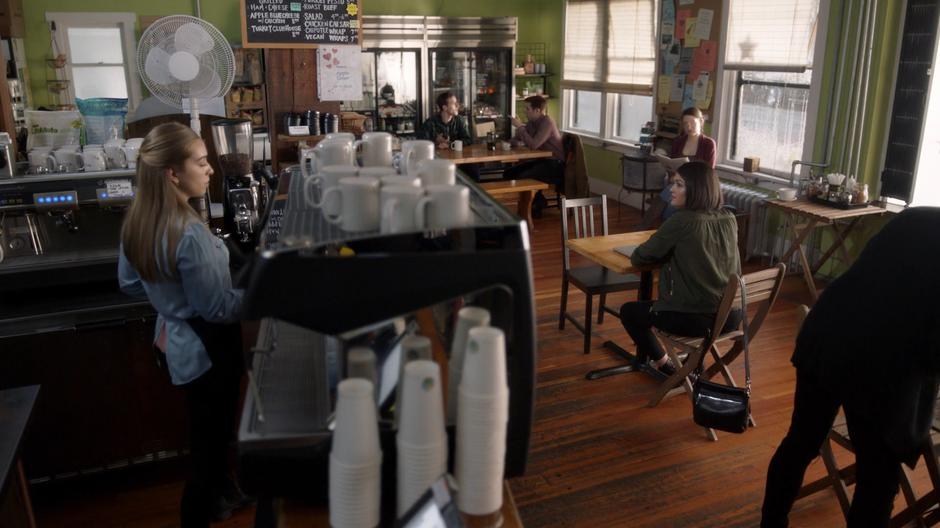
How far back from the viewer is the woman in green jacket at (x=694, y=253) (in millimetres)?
3174

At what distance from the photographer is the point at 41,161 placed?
8.63 feet

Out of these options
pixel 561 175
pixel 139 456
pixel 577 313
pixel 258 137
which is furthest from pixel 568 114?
pixel 139 456

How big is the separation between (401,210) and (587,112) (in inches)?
322

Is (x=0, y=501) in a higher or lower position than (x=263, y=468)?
lower

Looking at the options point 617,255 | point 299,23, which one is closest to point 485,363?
point 617,255

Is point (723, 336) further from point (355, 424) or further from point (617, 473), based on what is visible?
point (355, 424)

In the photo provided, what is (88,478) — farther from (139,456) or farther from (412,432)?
(412,432)

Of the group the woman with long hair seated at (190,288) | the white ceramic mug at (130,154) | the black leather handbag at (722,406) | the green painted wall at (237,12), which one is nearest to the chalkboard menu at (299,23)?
the white ceramic mug at (130,154)

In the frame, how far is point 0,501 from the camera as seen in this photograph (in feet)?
5.16

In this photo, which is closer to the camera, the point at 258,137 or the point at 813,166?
the point at 813,166

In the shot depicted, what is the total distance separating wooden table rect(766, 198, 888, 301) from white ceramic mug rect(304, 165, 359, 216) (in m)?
4.12

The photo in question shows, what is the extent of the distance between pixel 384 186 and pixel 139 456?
6.93 feet

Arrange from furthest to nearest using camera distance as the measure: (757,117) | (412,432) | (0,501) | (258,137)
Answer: (258,137)
(757,117)
(0,501)
(412,432)

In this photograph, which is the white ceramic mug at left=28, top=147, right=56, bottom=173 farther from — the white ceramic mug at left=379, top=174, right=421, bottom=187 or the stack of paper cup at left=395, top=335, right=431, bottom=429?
the stack of paper cup at left=395, top=335, right=431, bottom=429
